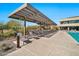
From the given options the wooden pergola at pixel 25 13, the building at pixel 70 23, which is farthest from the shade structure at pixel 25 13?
the building at pixel 70 23

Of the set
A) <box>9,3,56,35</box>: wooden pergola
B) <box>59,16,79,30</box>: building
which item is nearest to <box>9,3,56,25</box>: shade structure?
<box>9,3,56,35</box>: wooden pergola

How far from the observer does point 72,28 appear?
28734 mm

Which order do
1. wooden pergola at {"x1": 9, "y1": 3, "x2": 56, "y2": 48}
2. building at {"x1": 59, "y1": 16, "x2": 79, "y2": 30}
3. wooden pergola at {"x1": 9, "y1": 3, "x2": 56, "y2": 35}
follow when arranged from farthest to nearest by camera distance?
1. building at {"x1": 59, "y1": 16, "x2": 79, "y2": 30}
2. wooden pergola at {"x1": 9, "y1": 3, "x2": 56, "y2": 35}
3. wooden pergola at {"x1": 9, "y1": 3, "x2": 56, "y2": 48}

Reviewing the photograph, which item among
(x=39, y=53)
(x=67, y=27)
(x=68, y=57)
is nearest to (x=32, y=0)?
(x=39, y=53)

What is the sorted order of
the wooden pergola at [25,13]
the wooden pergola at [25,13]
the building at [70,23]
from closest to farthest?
the wooden pergola at [25,13], the wooden pergola at [25,13], the building at [70,23]

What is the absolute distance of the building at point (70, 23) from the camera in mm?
27586

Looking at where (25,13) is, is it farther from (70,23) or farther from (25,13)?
(70,23)

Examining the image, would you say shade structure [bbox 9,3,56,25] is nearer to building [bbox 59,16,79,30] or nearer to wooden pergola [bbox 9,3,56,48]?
wooden pergola [bbox 9,3,56,48]

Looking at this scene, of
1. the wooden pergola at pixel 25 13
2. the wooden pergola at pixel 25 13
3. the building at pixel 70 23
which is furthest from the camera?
the building at pixel 70 23

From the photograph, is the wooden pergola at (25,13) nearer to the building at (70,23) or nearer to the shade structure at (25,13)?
the shade structure at (25,13)

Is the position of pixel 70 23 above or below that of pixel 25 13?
below

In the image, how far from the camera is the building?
27.6m

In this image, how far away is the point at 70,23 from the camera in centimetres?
2906

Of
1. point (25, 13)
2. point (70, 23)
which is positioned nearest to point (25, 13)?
point (25, 13)
